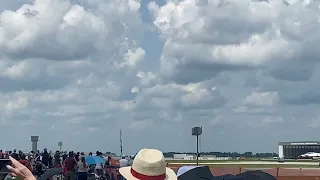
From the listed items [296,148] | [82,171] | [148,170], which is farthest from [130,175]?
[296,148]

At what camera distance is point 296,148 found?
6014 inches

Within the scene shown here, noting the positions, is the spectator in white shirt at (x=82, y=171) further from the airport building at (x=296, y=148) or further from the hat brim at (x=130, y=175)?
the airport building at (x=296, y=148)

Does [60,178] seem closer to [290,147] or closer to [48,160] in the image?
[48,160]

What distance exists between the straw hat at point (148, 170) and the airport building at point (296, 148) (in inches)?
5748

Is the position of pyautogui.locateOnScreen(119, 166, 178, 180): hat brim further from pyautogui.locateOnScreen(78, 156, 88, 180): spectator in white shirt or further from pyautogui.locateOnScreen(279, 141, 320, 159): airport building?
pyautogui.locateOnScreen(279, 141, 320, 159): airport building

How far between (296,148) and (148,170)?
150 metres

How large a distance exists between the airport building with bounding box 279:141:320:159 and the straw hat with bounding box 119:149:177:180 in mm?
146004

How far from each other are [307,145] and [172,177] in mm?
151526

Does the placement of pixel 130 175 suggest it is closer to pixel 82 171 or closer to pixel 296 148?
pixel 82 171

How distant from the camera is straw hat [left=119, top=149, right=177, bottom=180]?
5.79m

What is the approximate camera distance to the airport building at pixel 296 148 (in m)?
151

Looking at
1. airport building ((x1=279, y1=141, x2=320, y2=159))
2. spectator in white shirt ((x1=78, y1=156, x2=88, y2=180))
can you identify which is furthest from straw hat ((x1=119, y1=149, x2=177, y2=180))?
airport building ((x1=279, y1=141, x2=320, y2=159))

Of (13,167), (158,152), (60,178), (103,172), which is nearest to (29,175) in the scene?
(13,167)

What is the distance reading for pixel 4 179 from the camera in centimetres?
1623
